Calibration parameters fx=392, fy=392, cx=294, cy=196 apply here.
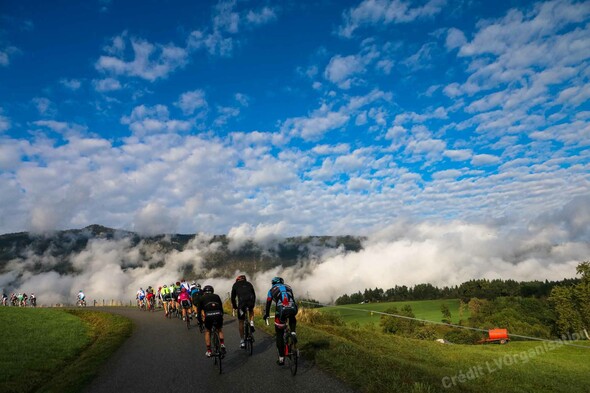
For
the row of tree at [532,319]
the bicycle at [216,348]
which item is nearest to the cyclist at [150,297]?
the bicycle at [216,348]

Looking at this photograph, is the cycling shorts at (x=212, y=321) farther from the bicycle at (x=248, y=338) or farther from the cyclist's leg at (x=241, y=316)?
A: the bicycle at (x=248, y=338)

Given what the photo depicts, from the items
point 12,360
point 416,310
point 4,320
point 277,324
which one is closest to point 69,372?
point 12,360

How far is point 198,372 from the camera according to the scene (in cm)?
1138

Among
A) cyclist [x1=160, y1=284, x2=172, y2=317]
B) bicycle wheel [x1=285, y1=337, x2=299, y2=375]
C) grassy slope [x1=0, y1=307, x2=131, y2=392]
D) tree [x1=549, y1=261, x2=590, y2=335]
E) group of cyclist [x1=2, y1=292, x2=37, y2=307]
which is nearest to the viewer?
bicycle wheel [x1=285, y1=337, x2=299, y2=375]

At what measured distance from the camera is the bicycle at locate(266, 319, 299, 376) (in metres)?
10.6

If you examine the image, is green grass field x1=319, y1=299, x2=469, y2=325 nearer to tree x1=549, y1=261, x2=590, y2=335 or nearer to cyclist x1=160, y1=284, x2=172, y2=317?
tree x1=549, y1=261, x2=590, y2=335

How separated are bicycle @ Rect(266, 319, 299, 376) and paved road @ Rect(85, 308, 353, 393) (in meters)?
0.24

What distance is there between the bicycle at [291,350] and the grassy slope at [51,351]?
5.77m

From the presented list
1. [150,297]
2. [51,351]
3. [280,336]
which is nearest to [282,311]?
[280,336]

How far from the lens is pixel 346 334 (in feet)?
66.2

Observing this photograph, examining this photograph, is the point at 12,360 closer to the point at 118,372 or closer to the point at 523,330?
the point at 118,372

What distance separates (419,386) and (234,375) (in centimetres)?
499

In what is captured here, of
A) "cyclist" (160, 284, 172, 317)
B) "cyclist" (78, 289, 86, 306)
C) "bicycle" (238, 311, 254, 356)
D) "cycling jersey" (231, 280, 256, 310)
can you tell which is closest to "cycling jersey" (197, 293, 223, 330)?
"cycling jersey" (231, 280, 256, 310)

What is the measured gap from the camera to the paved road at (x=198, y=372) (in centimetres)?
984
